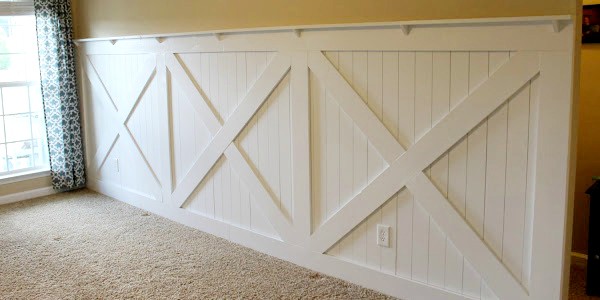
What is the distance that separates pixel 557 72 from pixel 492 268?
98cm

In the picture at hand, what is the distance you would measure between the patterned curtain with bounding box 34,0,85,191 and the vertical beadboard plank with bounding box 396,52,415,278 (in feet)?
12.0

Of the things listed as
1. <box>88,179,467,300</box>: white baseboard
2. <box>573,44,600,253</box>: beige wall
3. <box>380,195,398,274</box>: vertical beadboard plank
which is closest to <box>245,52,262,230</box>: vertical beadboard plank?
<box>88,179,467,300</box>: white baseboard

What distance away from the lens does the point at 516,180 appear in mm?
2713

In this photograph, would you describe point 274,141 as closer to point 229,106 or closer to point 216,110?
point 229,106

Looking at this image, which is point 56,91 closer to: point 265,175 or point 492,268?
point 265,175

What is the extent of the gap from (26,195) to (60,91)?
40.4 inches

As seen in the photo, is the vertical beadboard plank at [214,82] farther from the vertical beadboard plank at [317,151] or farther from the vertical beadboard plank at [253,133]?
the vertical beadboard plank at [317,151]

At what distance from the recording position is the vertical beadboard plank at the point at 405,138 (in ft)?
9.86

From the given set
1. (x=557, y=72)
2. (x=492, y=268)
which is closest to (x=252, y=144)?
(x=492, y=268)

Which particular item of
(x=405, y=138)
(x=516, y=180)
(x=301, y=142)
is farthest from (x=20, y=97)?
(x=516, y=180)

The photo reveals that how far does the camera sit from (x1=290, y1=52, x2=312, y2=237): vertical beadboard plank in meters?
3.47

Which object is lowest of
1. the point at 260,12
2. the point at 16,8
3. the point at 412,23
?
the point at 412,23

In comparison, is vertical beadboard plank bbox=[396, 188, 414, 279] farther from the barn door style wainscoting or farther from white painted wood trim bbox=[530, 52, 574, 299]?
white painted wood trim bbox=[530, 52, 574, 299]

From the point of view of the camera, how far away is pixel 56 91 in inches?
214
